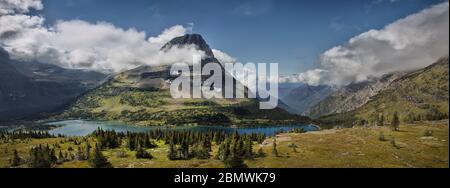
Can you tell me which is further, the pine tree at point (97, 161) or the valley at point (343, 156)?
the pine tree at point (97, 161)

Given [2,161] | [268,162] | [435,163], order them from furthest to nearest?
[2,161]
[268,162]
[435,163]

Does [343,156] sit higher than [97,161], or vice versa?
[343,156]

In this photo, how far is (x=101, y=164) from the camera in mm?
114812

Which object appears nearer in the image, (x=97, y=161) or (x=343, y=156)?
(x=97, y=161)

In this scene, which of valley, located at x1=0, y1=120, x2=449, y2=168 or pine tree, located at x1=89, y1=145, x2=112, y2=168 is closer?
valley, located at x1=0, y1=120, x2=449, y2=168
